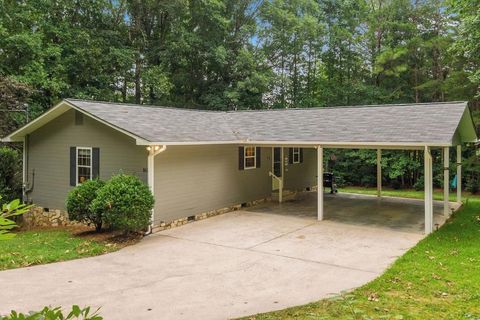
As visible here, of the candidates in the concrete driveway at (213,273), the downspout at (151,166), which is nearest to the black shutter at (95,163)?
the downspout at (151,166)

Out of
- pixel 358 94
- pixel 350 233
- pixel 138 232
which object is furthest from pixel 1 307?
pixel 358 94

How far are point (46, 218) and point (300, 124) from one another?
8346 mm

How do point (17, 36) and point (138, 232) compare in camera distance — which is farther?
point (17, 36)

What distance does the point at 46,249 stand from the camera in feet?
26.8

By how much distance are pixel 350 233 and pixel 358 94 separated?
14.9m

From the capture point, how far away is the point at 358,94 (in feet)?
74.2

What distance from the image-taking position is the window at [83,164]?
10750 mm

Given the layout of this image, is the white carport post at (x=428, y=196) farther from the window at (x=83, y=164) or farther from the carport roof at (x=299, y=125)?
the window at (x=83, y=164)

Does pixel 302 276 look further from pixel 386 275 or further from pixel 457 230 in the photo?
pixel 457 230

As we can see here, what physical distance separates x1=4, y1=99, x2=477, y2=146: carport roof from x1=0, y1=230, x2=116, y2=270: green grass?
8.58 ft

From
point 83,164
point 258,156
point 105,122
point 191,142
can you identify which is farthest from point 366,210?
Answer: point 83,164

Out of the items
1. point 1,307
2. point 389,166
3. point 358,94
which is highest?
point 358,94

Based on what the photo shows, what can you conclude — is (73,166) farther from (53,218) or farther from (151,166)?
(151,166)

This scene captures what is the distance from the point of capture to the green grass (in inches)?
287
